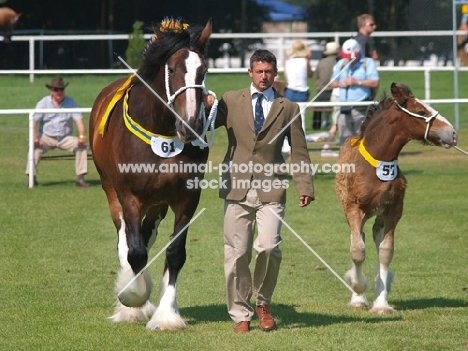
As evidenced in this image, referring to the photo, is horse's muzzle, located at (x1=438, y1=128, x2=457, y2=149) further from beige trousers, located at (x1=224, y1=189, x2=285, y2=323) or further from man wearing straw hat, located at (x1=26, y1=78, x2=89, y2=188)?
man wearing straw hat, located at (x1=26, y1=78, x2=89, y2=188)

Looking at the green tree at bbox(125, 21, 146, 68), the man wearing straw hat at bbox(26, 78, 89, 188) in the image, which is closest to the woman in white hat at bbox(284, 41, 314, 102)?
the man wearing straw hat at bbox(26, 78, 89, 188)

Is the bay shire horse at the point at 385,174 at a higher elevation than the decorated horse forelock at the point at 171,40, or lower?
lower

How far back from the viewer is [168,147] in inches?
303

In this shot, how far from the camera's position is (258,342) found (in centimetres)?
716

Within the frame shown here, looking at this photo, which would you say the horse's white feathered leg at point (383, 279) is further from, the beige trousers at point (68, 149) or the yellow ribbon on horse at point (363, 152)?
the beige trousers at point (68, 149)

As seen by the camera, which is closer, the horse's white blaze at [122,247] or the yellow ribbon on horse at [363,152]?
the horse's white blaze at [122,247]

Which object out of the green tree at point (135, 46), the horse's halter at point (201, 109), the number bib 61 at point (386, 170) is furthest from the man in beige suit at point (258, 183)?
the green tree at point (135, 46)

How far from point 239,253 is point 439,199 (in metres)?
7.94

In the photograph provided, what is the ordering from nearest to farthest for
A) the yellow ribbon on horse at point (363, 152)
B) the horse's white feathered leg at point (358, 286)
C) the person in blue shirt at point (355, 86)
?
1. the horse's white feathered leg at point (358, 286)
2. the yellow ribbon on horse at point (363, 152)
3. the person in blue shirt at point (355, 86)

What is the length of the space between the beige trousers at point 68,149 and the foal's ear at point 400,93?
26.5 ft

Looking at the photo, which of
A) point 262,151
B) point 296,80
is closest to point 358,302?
point 262,151

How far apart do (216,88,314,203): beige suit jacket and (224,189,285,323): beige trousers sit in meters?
0.09

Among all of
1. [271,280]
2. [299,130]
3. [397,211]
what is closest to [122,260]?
[271,280]

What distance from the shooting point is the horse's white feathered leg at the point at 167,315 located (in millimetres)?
7625
